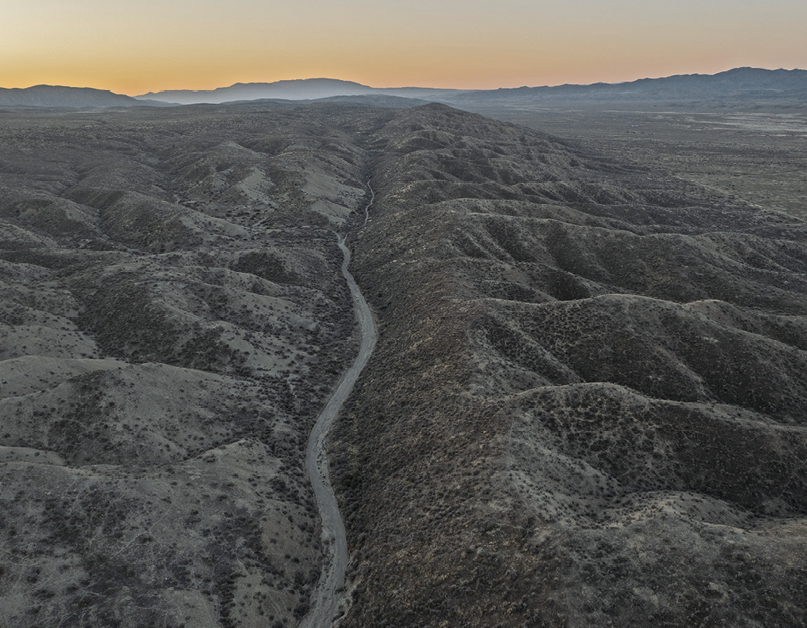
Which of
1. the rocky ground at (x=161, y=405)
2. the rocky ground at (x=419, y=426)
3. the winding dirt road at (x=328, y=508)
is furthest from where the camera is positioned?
the winding dirt road at (x=328, y=508)

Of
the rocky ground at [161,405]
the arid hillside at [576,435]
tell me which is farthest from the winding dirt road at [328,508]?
the arid hillside at [576,435]

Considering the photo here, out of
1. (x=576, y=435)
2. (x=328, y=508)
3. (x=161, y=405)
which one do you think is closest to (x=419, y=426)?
(x=328, y=508)

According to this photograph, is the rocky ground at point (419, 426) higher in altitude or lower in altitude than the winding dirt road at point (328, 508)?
higher

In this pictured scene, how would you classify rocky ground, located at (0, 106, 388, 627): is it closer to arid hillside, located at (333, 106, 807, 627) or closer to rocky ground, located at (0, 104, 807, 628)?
rocky ground, located at (0, 104, 807, 628)

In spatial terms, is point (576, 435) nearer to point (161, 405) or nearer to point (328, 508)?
point (328, 508)

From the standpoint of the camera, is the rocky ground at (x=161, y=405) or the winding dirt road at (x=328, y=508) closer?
the rocky ground at (x=161, y=405)

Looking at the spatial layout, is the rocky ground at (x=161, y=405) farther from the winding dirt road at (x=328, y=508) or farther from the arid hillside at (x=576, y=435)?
the arid hillside at (x=576, y=435)

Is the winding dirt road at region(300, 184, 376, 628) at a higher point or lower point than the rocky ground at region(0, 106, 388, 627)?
lower

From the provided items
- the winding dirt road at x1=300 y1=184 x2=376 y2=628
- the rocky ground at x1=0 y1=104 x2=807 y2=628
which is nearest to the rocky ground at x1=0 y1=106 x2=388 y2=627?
the rocky ground at x1=0 y1=104 x2=807 y2=628
